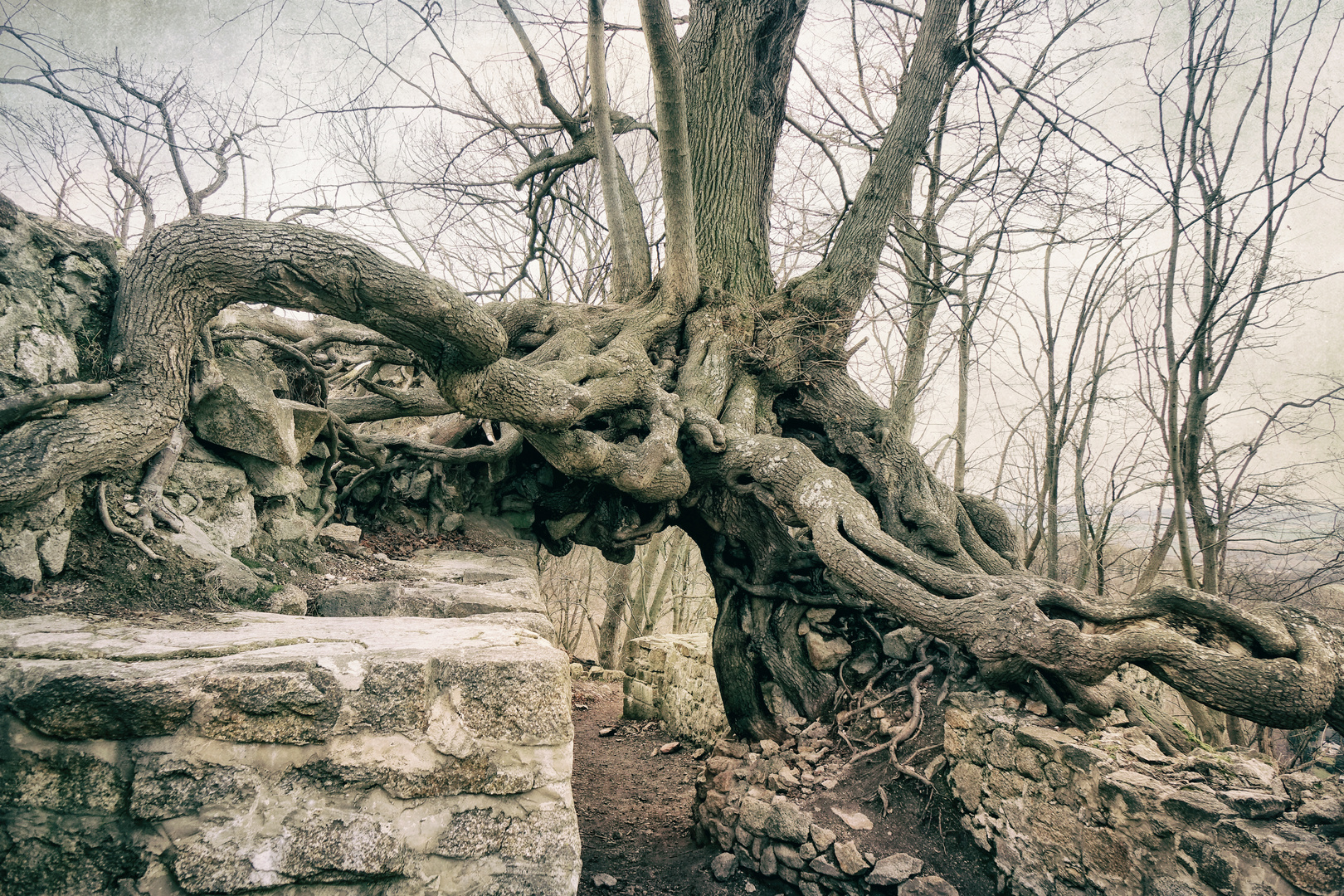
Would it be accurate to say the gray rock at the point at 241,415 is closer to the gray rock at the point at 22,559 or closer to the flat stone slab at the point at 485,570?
the gray rock at the point at 22,559

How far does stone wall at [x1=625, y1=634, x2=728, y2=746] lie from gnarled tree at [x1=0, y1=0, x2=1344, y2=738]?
1.94 meters

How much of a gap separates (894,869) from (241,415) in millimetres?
4431

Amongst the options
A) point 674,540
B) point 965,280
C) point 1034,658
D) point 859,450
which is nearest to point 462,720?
point 1034,658

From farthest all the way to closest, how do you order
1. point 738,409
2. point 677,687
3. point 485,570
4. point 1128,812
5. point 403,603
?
point 677,687
point 738,409
point 485,570
point 403,603
point 1128,812

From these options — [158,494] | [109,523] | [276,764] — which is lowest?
[276,764]

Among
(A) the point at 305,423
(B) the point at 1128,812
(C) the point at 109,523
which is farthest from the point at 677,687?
(C) the point at 109,523

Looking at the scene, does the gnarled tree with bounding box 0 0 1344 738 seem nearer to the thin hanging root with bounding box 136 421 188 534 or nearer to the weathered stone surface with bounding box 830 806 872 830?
the thin hanging root with bounding box 136 421 188 534

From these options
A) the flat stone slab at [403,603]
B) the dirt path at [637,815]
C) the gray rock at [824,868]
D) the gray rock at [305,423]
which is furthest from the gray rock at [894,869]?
the gray rock at [305,423]

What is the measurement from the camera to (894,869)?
3436mm

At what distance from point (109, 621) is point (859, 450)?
4.67 meters

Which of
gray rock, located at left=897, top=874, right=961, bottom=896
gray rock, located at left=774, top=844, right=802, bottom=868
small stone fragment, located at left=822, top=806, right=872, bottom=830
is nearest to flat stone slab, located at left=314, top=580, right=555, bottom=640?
gray rock, located at left=774, top=844, right=802, bottom=868

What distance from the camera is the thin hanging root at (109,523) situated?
2697mm

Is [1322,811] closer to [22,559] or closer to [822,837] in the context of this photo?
[822,837]

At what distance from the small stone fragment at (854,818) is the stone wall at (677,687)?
7.50ft
